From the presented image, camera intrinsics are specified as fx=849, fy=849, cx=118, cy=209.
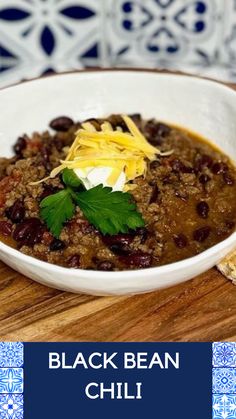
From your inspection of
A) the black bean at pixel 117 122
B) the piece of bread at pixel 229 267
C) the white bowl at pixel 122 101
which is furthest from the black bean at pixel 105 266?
the white bowl at pixel 122 101

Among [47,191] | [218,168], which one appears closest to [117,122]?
[218,168]

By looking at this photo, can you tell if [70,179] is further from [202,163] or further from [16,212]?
[202,163]

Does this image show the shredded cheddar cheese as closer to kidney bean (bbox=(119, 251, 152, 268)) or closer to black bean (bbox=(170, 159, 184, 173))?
black bean (bbox=(170, 159, 184, 173))

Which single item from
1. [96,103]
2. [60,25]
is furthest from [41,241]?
[60,25]

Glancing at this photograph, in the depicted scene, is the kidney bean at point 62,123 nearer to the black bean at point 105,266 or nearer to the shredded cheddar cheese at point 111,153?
the shredded cheddar cheese at point 111,153

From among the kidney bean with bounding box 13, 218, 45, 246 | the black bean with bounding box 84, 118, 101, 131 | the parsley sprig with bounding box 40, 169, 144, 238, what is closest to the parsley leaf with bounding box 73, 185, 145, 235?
the parsley sprig with bounding box 40, 169, 144, 238

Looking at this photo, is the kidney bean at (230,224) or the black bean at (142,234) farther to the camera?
the kidney bean at (230,224)

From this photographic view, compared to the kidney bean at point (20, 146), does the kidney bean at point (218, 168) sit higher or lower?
lower
